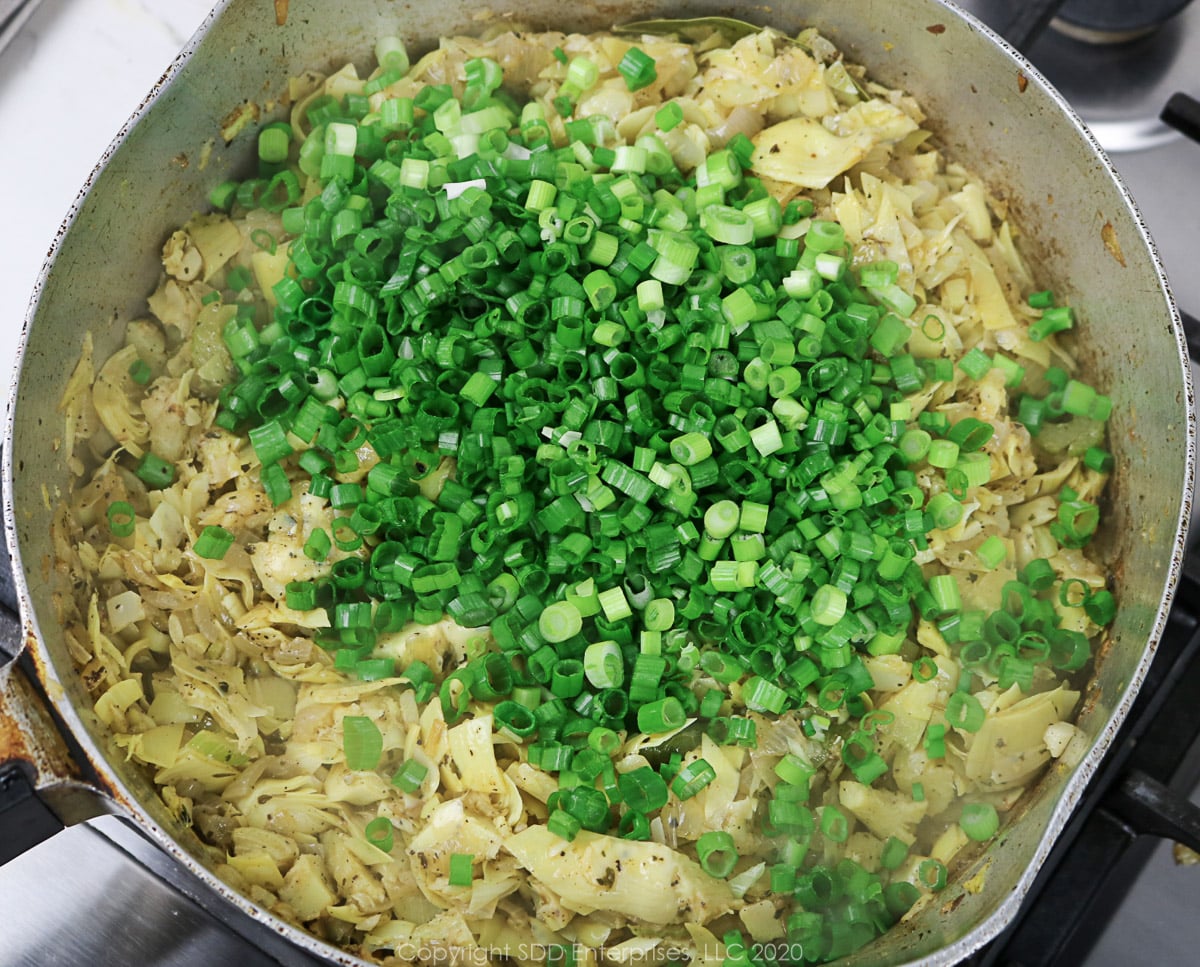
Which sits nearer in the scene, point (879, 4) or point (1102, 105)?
point (879, 4)

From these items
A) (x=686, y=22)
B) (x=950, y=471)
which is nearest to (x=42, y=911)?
(x=950, y=471)

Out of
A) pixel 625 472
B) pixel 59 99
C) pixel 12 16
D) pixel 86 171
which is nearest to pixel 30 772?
pixel 625 472

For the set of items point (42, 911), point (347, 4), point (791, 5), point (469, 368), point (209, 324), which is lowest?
point (42, 911)

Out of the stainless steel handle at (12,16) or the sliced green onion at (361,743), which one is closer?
the sliced green onion at (361,743)

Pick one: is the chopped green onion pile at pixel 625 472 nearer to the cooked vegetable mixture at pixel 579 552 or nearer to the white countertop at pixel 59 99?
the cooked vegetable mixture at pixel 579 552

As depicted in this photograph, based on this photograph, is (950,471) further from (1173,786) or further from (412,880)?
(412,880)

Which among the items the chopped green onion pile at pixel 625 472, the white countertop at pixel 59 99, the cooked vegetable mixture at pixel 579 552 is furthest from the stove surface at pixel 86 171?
the chopped green onion pile at pixel 625 472

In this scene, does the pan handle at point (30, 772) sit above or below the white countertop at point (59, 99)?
below

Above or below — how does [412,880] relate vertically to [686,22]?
below
